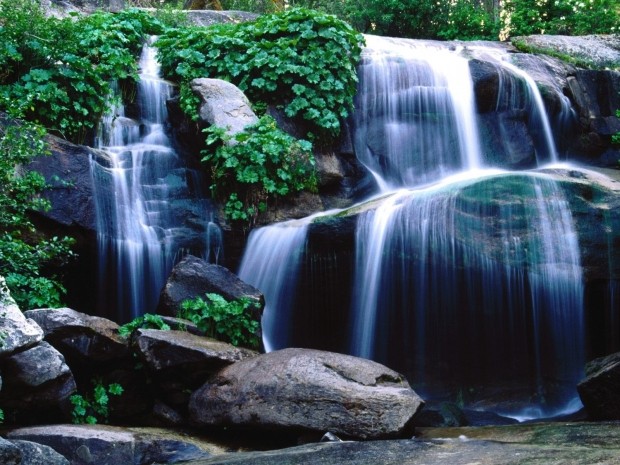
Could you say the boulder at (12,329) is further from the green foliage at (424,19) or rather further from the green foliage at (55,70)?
the green foliage at (424,19)

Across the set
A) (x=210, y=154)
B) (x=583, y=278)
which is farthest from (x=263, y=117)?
(x=583, y=278)

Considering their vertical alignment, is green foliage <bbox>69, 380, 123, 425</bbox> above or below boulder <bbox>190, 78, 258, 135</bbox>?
below

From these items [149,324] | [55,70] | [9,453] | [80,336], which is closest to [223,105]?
[55,70]

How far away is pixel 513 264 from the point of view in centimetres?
819

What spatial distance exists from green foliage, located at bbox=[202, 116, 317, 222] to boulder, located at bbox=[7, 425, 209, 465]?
3.78 metres

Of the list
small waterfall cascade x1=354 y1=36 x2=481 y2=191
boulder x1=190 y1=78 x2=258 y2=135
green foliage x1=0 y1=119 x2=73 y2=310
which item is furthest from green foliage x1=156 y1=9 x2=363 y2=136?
green foliage x1=0 y1=119 x2=73 y2=310

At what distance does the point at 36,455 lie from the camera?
4742 mm

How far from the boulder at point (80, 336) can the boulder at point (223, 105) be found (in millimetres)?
3695

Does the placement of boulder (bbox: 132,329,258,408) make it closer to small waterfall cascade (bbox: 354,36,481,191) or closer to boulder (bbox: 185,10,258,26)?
small waterfall cascade (bbox: 354,36,481,191)

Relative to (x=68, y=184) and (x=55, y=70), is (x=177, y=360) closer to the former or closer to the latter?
(x=68, y=184)

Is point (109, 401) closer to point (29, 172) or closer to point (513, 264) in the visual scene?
point (29, 172)

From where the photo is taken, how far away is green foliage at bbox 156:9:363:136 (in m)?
10.8

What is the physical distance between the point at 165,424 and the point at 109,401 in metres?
0.56

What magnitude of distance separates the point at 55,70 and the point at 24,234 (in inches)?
107
